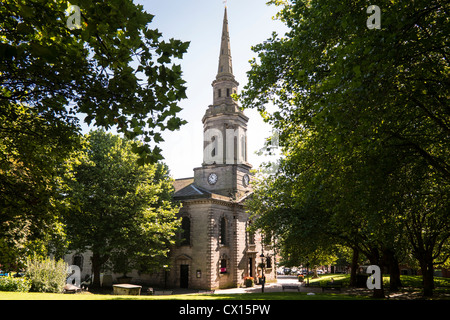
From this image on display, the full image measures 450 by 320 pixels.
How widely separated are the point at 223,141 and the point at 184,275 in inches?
687

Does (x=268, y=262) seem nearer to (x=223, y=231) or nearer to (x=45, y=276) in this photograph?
(x=223, y=231)

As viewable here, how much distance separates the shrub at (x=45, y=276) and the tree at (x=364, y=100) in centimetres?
1661

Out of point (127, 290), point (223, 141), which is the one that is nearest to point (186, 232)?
point (223, 141)

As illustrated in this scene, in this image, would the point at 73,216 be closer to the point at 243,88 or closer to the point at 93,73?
the point at 243,88

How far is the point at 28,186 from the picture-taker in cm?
956

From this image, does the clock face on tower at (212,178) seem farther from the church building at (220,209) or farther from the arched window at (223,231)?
the arched window at (223,231)

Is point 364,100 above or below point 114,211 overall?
above

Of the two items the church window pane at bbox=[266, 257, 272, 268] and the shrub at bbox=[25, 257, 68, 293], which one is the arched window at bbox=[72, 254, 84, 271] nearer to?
the shrub at bbox=[25, 257, 68, 293]

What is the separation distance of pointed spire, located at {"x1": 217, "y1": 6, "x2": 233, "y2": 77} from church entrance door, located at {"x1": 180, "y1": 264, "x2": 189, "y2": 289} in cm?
2470

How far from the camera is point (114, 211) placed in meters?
26.8

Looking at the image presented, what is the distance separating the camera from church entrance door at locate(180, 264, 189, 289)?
36.2 meters

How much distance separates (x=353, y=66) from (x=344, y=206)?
7.41 meters

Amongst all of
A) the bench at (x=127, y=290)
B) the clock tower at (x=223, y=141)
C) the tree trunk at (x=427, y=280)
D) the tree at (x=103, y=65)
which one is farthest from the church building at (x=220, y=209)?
the tree at (x=103, y=65)

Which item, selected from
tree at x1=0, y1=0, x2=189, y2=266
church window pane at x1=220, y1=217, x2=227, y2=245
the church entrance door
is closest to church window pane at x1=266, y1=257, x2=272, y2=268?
church window pane at x1=220, y1=217, x2=227, y2=245
